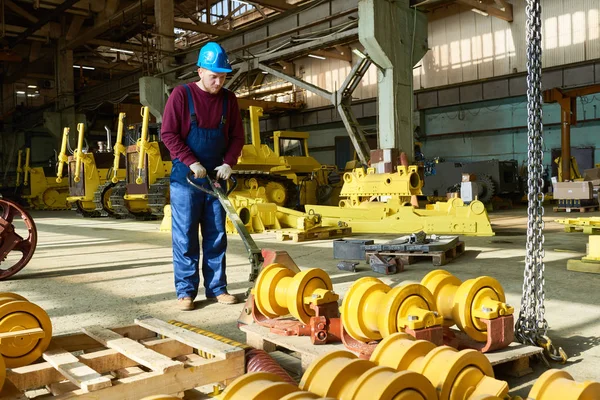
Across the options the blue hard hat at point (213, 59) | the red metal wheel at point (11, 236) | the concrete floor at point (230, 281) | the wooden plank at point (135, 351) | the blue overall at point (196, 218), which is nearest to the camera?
the wooden plank at point (135, 351)

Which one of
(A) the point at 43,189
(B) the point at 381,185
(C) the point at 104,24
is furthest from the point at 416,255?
(A) the point at 43,189

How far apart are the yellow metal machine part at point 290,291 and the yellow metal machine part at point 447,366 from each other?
684 millimetres

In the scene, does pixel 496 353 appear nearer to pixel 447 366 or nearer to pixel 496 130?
pixel 447 366

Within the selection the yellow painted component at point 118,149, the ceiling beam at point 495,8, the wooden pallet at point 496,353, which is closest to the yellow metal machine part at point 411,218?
the wooden pallet at point 496,353

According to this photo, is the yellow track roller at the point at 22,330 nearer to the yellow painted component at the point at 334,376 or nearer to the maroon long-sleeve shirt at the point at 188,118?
the yellow painted component at the point at 334,376

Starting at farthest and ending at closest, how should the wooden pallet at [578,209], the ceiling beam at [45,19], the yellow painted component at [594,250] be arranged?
the ceiling beam at [45,19] < the wooden pallet at [578,209] < the yellow painted component at [594,250]

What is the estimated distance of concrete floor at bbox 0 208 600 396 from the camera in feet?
10.2

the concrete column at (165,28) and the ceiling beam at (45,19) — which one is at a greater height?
the ceiling beam at (45,19)

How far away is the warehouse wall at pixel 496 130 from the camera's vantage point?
58.1 feet

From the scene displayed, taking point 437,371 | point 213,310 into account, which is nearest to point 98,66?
point 213,310

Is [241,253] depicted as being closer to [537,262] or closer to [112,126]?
[537,262]

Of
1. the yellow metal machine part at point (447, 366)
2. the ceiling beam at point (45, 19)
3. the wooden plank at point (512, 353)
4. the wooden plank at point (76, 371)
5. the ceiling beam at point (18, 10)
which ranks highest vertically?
the ceiling beam at point (18, 10)

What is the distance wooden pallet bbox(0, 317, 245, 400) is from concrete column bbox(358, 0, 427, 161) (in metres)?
8.71

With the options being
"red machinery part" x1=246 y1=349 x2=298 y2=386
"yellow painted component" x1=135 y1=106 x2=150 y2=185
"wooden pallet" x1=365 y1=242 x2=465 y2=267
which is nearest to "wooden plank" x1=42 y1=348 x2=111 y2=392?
"red machinery part" x1=246 y1=349 x2=298 y2=386
